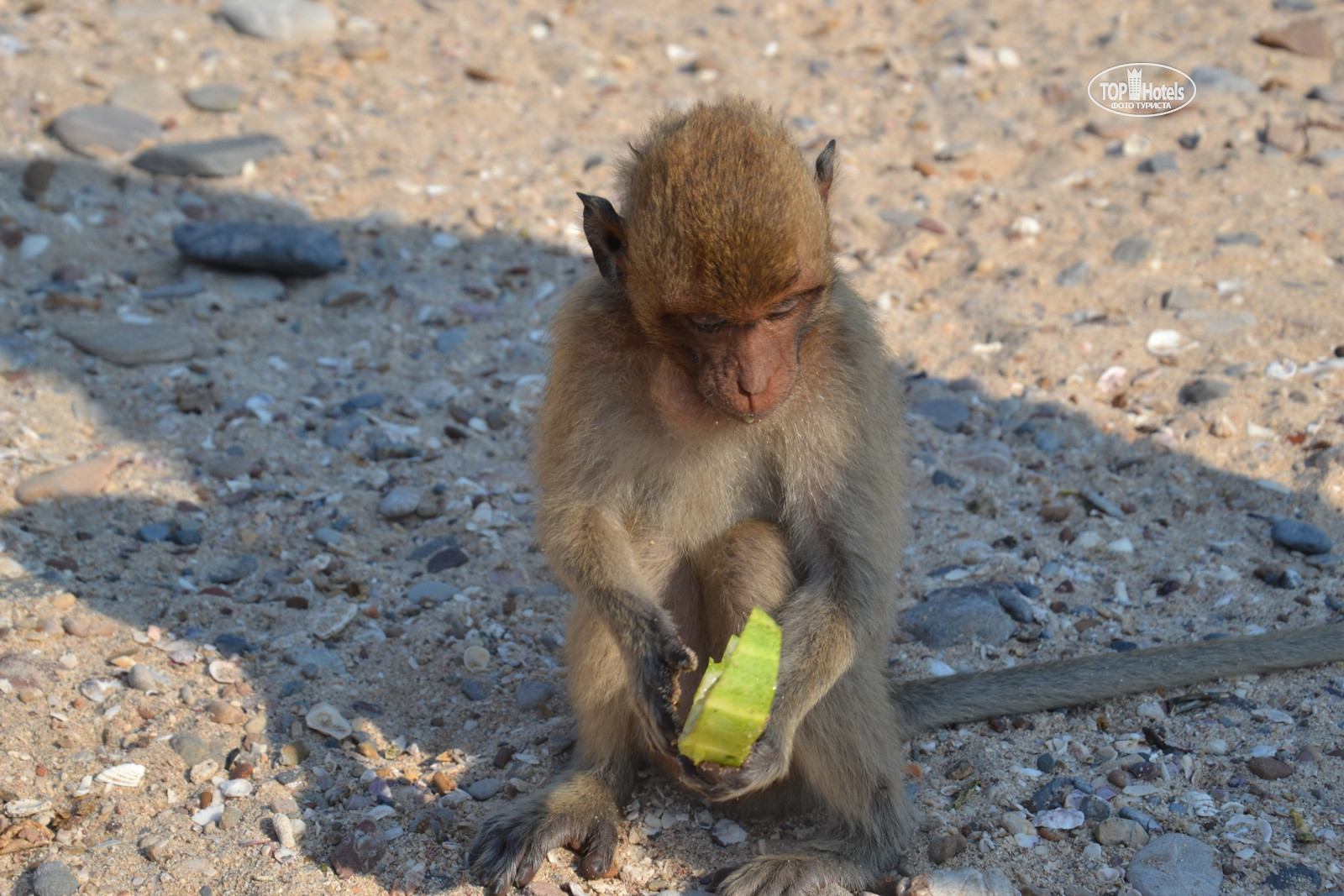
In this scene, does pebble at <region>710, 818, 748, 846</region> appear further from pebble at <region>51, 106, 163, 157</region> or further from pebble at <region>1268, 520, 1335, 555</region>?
pebble at <region>51, 106, 163, 157</region>

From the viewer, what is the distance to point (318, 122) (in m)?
7.42

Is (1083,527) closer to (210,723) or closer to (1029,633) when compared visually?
(1029,633)

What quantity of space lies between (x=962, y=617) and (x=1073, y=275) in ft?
8.25

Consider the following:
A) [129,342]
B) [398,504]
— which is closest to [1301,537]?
[398,504]

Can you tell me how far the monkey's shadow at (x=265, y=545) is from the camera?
3.39 m

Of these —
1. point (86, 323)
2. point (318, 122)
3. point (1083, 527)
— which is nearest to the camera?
point (1083, 527)

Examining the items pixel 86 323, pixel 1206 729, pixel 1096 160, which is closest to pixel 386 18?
pixel 86 323

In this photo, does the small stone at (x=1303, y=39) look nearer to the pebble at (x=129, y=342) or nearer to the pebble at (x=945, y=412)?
the pebble at (x=945, y=412)

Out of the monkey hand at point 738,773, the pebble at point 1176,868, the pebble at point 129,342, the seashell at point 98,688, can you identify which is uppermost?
the monkey hand at point 738,773

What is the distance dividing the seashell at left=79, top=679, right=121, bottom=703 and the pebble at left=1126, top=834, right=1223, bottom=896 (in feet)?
9.59

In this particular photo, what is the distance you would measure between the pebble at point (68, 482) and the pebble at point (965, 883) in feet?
11.0

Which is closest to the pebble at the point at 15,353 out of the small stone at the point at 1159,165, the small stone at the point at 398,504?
the small stone at the point at 398,504

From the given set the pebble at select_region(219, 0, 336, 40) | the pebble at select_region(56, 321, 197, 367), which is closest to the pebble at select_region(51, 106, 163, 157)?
the pebble at select_region(219, 0, 336, 40)

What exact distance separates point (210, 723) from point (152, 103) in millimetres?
4943
